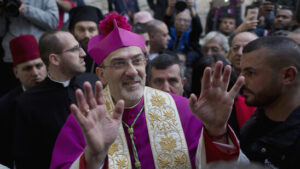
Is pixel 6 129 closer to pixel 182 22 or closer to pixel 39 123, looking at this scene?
pixel 39 123

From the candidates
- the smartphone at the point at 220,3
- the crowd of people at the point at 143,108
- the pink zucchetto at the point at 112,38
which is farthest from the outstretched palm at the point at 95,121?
the smartphone at the point at 220,3

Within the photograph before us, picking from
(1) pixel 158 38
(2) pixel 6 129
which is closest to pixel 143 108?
(2) pixel 6 129

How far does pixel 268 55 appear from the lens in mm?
2559

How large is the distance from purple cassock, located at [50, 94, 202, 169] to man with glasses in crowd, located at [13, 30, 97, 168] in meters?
0.93

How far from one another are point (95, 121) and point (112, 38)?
1008 mm

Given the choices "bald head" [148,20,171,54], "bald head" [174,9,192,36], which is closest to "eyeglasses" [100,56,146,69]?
"bald head" [148,20,171,54]

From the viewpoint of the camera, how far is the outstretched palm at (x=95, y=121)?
7.14 feet

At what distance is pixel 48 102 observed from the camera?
3959 mm

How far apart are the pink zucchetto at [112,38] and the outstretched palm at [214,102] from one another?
3.27 ft

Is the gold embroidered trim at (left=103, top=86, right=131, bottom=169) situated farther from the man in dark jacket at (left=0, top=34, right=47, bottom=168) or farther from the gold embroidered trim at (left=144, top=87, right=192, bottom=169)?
the man in dark jacket at (left=0, top=34, right=47, bottom=168)

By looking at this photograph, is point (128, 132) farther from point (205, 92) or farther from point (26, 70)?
point (26, 70)

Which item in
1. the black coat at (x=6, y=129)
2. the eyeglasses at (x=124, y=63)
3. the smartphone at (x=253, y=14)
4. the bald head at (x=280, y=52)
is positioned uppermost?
the bald head at (x=280, y=52)

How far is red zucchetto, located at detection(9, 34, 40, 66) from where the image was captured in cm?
471

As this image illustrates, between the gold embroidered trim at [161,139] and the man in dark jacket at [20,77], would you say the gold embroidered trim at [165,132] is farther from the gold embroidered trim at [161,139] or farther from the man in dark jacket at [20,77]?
the man in dark jacket at [20,77]
